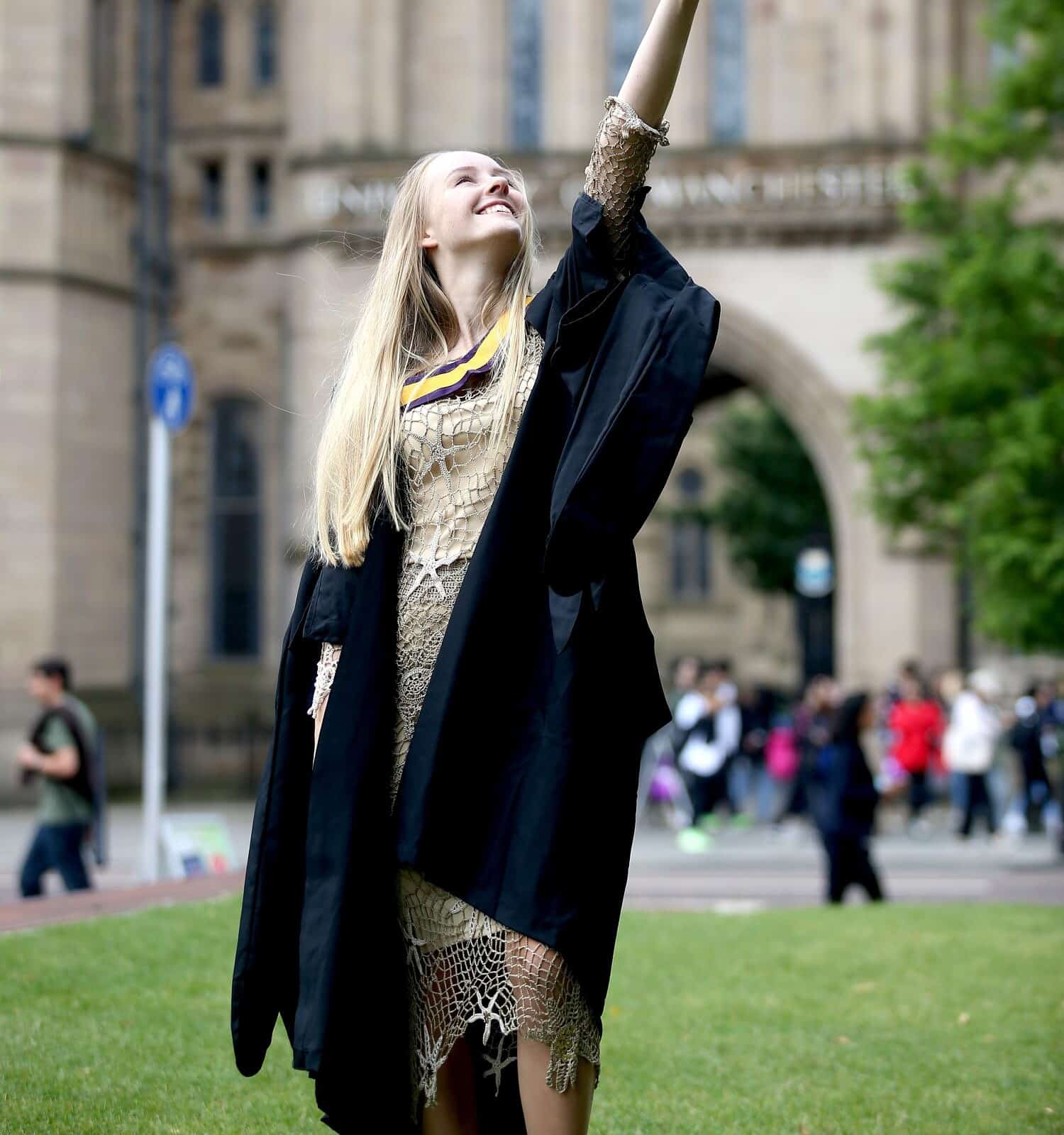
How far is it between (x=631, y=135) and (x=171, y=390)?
31.3 ft

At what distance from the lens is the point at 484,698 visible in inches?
128

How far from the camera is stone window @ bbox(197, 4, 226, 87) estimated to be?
2791cm

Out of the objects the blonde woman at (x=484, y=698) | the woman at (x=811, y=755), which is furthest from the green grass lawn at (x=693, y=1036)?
the woman at (x=811, y=755)

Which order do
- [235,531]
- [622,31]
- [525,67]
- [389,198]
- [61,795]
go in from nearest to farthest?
1. [61,795]
2. [389,198]
3. [622,31]
4. [525,67]
5. [235,531]

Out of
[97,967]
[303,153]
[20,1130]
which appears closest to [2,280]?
[303,153]

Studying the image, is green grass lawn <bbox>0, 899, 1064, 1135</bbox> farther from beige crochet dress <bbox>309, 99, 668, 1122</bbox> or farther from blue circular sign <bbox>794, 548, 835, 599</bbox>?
blue circular sign <bbox>794, 548, 835, 599</bbox>

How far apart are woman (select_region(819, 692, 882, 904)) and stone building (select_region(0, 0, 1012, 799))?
12.0 m

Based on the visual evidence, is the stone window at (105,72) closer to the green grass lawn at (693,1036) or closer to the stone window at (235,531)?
the stone window at (235,531)

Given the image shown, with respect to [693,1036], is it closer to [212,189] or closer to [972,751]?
[972,751]

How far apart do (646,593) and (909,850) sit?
1310 inches

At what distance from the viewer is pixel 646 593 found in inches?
2004

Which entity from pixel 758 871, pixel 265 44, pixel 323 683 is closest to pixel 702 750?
pixel 758 871

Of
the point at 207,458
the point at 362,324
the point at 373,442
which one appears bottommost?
the point at 373,442

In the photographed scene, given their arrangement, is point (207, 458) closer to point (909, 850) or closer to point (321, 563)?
point (909, 850)
